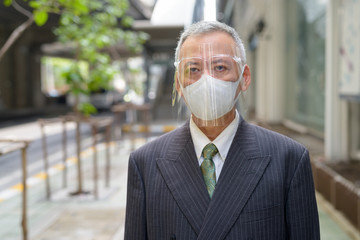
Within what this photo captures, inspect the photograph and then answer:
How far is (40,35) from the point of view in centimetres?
2639

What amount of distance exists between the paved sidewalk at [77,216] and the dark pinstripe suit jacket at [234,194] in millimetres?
2706

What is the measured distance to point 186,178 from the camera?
4.86 ft

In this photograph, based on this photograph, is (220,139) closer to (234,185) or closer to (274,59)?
(234,185)

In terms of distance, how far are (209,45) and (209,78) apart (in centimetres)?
10

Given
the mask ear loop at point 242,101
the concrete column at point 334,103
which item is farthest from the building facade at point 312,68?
the mask ear loop at point 242,101

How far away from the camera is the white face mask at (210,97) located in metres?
1.45

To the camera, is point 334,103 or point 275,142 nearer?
point 275,142

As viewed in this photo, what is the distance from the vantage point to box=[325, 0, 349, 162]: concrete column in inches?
229

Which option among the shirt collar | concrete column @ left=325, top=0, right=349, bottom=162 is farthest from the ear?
concrete column @ left=325, top=0, right=349, bottom=162

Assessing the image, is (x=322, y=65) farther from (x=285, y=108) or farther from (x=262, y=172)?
(x=262, y=172)

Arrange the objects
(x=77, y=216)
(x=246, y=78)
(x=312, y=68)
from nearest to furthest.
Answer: (x=246, y=78)
(x=77, y=216)
(x=312, y=68)

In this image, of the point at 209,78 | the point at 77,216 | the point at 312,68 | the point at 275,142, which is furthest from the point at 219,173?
the point at 312,68

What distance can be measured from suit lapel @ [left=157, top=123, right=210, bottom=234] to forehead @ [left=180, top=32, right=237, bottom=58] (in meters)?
0.28

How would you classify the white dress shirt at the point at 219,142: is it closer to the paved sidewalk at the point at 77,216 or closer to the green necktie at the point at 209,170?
the green necktie at the point at 209,170
